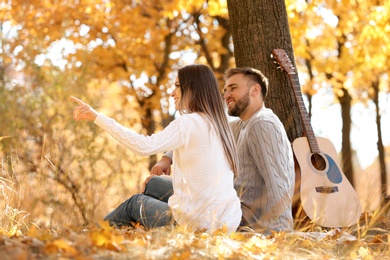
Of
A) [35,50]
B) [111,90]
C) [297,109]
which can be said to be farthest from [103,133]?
[111,90]

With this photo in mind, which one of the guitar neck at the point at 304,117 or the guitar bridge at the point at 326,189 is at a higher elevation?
the guitar neck at the point at 304,117

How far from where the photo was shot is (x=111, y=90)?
16406mm

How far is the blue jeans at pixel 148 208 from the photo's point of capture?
4.04 m

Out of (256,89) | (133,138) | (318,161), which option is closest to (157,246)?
(133,138)

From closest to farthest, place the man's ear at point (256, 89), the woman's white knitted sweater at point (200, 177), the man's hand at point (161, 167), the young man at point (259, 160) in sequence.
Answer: the woman's white knitted sweater at point (200, 177) < the young man at point (259, 160) < the man's hand at point (161, 167) < the man's ear at point (256, 89)

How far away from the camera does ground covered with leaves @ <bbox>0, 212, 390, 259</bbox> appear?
268cm

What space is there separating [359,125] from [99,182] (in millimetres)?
9641

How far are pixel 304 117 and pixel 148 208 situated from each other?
5.87 feet

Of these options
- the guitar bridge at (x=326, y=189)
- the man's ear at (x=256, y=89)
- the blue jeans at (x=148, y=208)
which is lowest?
the guitar bridge at (x=326, y=189)

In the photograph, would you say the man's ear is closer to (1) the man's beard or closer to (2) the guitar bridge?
(1) the man's beard

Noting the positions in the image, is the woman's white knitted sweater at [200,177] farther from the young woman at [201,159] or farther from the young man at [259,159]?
the young man at [259,159]

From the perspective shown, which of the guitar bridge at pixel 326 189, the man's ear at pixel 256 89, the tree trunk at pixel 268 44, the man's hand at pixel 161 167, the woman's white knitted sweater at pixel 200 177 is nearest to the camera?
the woman's white knitted sweater at pixel 200 177

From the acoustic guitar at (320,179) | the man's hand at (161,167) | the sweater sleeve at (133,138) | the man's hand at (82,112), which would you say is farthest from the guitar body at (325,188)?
the man's hand at (82,112)

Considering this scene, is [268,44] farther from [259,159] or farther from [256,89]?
[259,159]
